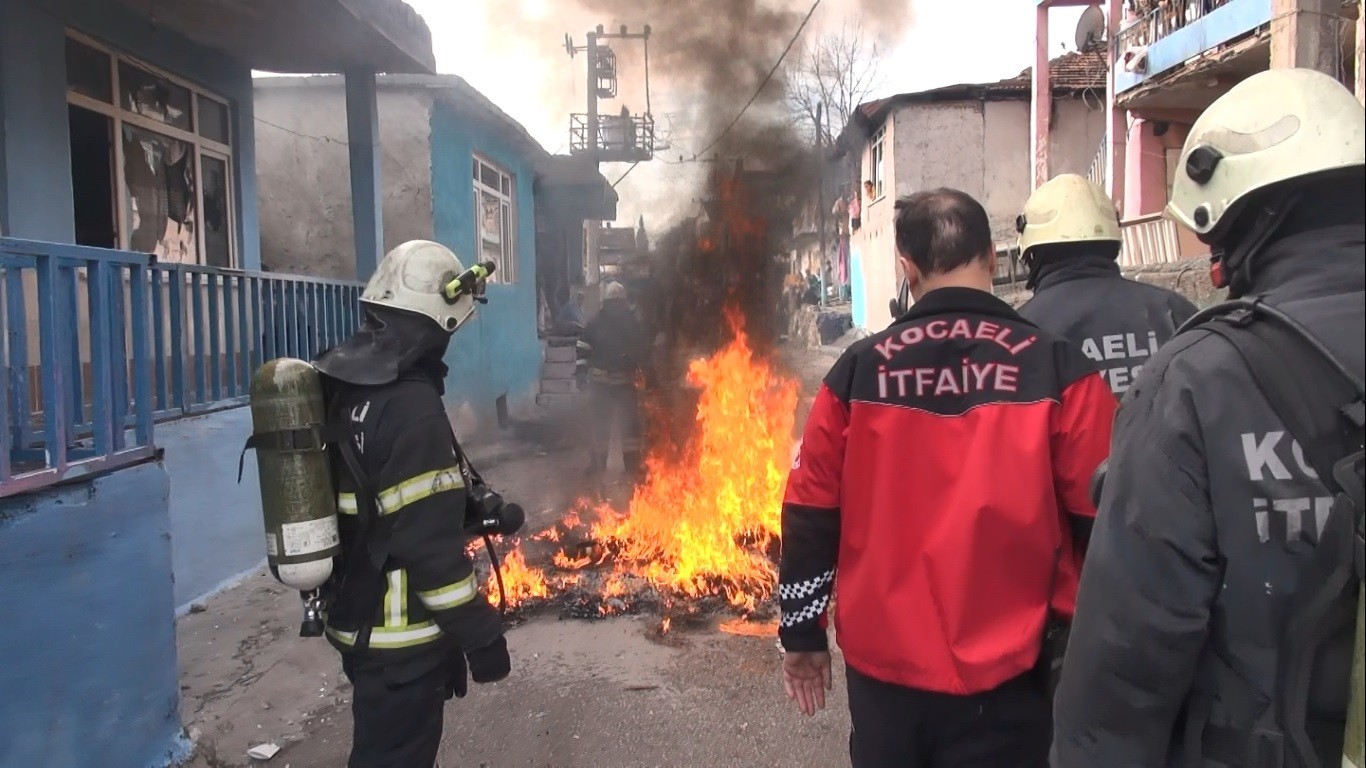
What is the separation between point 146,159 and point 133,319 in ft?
13.9

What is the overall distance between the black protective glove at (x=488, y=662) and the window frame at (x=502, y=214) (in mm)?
10782

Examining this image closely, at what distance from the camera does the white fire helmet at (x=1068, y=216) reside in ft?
11.0

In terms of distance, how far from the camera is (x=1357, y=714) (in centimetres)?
123

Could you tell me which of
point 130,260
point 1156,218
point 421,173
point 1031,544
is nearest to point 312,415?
point 130,260

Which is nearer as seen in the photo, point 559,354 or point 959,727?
point 959,727

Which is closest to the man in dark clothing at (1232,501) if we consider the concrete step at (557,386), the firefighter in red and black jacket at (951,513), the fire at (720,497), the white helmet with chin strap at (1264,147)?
the white helmet with chin strap at (1264,147)

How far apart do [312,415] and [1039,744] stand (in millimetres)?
2330

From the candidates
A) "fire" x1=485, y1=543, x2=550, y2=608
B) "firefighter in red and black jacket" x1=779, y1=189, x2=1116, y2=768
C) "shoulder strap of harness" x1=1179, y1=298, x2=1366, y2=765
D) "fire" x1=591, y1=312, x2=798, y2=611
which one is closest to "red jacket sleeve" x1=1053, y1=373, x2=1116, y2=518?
"firefighter in red and black jacket" x1=779, y1=189, x2=1116, y2=768

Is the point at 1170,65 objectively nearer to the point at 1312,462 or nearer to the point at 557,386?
the point at 557,386

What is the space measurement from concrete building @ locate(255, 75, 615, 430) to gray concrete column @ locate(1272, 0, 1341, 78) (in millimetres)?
9128

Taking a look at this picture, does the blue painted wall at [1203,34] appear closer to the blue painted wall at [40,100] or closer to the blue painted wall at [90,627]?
the blue painted wall at [40,100]

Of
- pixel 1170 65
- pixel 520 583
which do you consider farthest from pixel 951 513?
pixel 1170 65

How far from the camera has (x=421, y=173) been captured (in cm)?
1095

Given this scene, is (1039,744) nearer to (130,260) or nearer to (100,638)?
(100,638)
